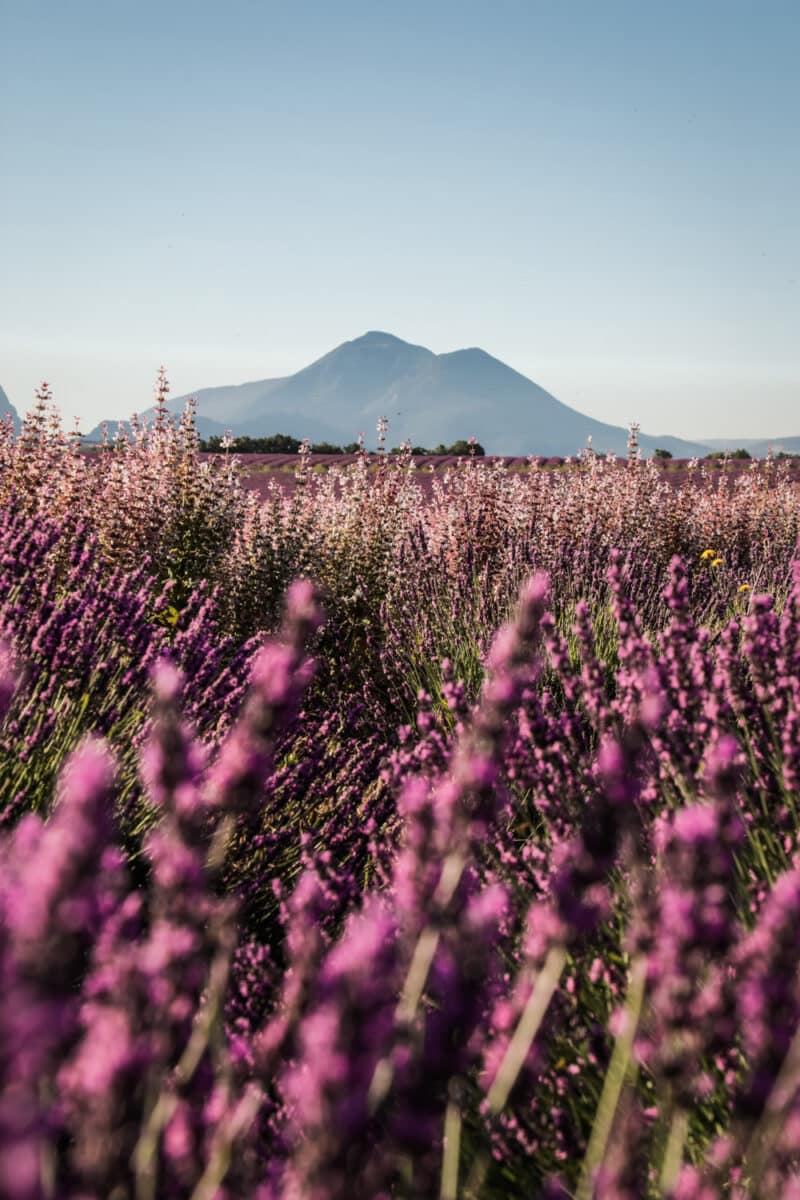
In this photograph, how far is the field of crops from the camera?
0.70m

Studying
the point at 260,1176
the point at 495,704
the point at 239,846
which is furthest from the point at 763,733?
the point at 239,846

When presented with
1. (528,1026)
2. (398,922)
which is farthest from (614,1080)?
(398,922)

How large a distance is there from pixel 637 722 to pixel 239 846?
153cm

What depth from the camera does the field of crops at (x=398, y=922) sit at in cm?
70

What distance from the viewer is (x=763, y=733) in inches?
77.9

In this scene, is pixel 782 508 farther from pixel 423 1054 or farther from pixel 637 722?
pixel 423 1054

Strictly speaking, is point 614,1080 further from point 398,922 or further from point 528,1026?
point 398,922

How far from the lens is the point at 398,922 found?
3.86 ft

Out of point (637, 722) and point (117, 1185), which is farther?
point (637, 722)

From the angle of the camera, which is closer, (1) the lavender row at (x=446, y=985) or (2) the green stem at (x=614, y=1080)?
(1) the lavender row at (x=446, y=985)

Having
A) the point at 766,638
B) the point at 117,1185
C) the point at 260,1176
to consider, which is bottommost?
the point at 260,1176

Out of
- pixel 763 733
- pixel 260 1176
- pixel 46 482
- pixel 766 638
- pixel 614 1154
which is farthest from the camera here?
pixel 46 482

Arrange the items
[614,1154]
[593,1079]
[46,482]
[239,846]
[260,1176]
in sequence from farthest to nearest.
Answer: [46,482] → [239,846] → [593,1079] → [260,1176] → [614,1154]

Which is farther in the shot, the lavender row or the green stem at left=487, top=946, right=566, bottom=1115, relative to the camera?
the green stem at left=487, top=946, right=566, bottom=1115
